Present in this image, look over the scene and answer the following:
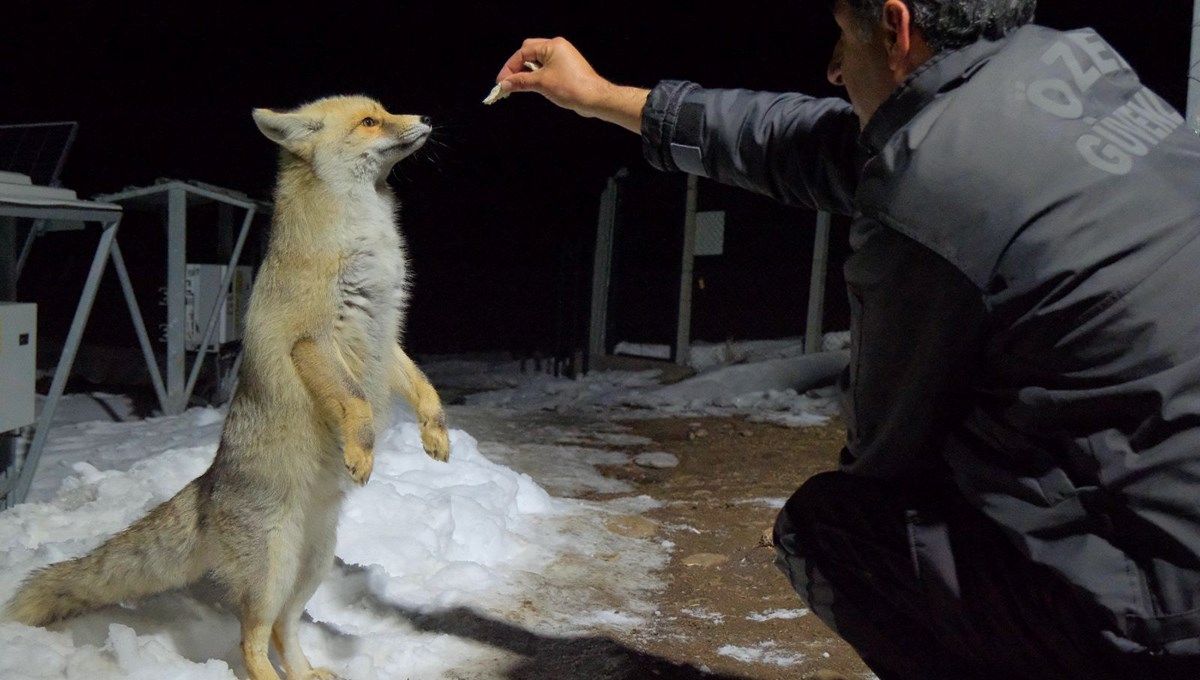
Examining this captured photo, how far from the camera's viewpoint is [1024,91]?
5.20 feet

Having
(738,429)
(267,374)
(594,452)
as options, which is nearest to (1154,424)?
(267,374)

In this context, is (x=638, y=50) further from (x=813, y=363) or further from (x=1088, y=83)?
(x=1088, y=83)

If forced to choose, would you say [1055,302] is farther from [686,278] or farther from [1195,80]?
[686,278]

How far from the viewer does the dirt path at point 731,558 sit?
2.90 metres

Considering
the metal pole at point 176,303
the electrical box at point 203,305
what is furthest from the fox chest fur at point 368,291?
the electrical box at point 203,305

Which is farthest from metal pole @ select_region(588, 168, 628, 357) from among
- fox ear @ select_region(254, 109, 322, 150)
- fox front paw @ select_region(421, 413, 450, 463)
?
fox front paw @ select_region(421, 413, 450, 463)

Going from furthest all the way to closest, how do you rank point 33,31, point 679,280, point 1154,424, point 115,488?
point 679,280 < point 33,31 < point 115,488 < point 1154,424

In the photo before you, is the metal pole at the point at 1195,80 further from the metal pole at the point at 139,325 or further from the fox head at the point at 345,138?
the metal pole at the point at 139,325

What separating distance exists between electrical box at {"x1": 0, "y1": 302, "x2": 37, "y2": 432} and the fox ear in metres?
1.75

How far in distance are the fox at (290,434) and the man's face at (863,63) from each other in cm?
149

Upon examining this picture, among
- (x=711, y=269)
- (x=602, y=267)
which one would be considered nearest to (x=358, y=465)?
(x=711, y=269)

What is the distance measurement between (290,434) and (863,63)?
5.93 ft

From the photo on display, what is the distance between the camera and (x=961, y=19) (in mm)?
1703

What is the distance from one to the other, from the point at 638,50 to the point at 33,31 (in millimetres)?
5850
